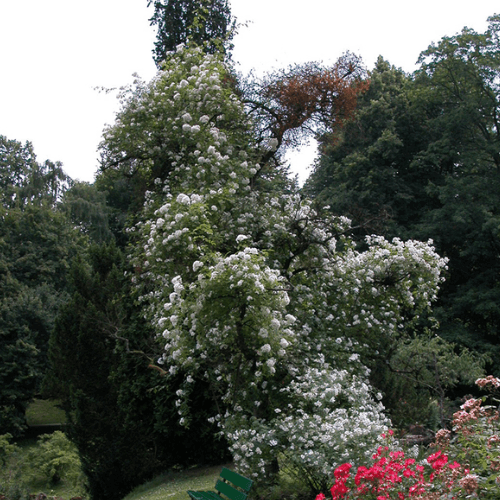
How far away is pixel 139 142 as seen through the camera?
1088 centimetres

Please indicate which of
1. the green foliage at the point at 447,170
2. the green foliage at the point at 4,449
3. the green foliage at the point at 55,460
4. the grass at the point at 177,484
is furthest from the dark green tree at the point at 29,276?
the grass at the point at 177,484

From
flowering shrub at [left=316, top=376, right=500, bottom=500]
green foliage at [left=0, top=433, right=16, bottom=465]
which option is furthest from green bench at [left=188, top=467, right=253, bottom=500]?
green foliage at [left=0, top=433, right=16, bottom=465]

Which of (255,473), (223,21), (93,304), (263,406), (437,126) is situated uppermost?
(223,21)

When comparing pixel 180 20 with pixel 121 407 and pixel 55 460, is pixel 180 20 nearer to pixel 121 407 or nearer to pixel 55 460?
pixel 121 407

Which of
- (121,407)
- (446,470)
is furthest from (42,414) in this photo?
(446,470)

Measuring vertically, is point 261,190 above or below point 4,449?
above

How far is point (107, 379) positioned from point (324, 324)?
5.18m

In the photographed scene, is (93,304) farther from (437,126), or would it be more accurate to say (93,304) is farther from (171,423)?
(437,126)

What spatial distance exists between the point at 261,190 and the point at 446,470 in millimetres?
7106

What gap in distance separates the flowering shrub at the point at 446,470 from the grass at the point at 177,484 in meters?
4.41

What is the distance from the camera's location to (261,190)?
35.5ft

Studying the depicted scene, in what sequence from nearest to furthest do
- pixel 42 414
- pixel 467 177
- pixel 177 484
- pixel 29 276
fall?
pixel 177 484 → pixel 467 177 → pixel 29 276 → pixel 42 414

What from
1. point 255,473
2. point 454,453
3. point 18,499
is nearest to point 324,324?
point 255,473

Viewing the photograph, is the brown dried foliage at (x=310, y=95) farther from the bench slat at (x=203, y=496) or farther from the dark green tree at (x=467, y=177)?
A: the dark green tree at (x=467, y=177)
